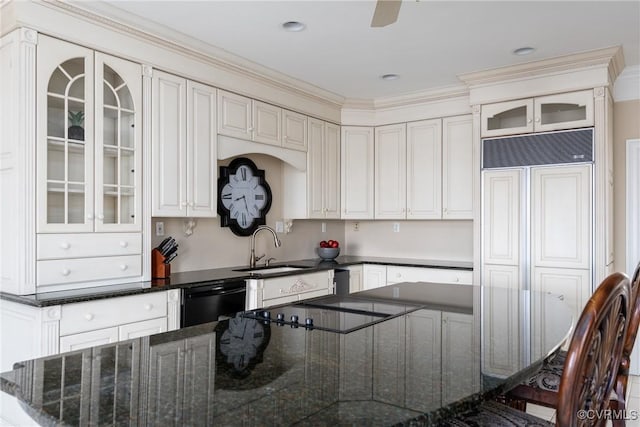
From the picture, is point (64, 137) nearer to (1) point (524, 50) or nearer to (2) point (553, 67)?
(1) point (524, 50)

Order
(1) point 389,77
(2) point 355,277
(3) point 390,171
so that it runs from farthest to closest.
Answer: (3) point 390,171 < (2) point 355,277 < (1) point 389,77

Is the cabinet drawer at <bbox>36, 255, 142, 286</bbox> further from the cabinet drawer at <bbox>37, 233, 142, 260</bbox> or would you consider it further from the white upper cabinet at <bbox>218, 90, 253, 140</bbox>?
the white upper cabinet at <bbox>218, 90, 253, 140</bbox>

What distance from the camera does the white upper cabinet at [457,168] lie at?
4.48m

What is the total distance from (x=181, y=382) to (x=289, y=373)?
0.82 ft

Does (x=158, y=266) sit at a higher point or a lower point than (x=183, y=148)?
lower

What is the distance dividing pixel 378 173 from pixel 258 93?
165cm

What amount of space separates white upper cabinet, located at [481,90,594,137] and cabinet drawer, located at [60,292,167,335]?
10.00 feet

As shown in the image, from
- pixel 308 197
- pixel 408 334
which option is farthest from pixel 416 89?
pixel 408 334

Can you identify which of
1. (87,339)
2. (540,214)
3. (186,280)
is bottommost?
(87,339)

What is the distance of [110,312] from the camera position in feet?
8.70

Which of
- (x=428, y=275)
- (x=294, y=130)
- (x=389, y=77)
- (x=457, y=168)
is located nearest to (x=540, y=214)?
(x=457, y=168)

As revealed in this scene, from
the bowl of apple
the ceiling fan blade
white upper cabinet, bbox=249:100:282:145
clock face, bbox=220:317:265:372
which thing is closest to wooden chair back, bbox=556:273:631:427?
clock face, bbox=220:317:265:372

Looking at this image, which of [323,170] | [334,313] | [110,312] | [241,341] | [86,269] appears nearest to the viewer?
[241,341]

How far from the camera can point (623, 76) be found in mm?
4023
